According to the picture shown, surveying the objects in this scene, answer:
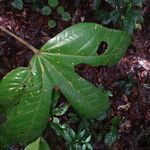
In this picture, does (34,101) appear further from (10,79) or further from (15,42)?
(15,42)

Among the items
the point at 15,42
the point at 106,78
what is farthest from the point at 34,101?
the point at 106,78

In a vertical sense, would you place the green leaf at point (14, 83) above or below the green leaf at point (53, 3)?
below

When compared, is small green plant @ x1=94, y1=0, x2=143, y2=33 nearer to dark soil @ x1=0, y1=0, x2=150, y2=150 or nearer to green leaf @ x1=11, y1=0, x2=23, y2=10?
dark soil @ x1=0, y1=0, x2=150, y2=150

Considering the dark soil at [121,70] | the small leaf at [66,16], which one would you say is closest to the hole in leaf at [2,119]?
the dark soil at [121,70]

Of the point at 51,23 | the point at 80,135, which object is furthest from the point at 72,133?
the point at 51,23

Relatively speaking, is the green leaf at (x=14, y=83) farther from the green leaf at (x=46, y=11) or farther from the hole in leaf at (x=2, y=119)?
the green leaf at (x=46, y=11)

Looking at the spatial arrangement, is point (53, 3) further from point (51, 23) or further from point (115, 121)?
point (115, 121)

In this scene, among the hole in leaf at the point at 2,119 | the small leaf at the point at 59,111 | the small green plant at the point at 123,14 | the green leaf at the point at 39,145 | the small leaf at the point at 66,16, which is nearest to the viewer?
the hole in leaf at the point at 2,119
